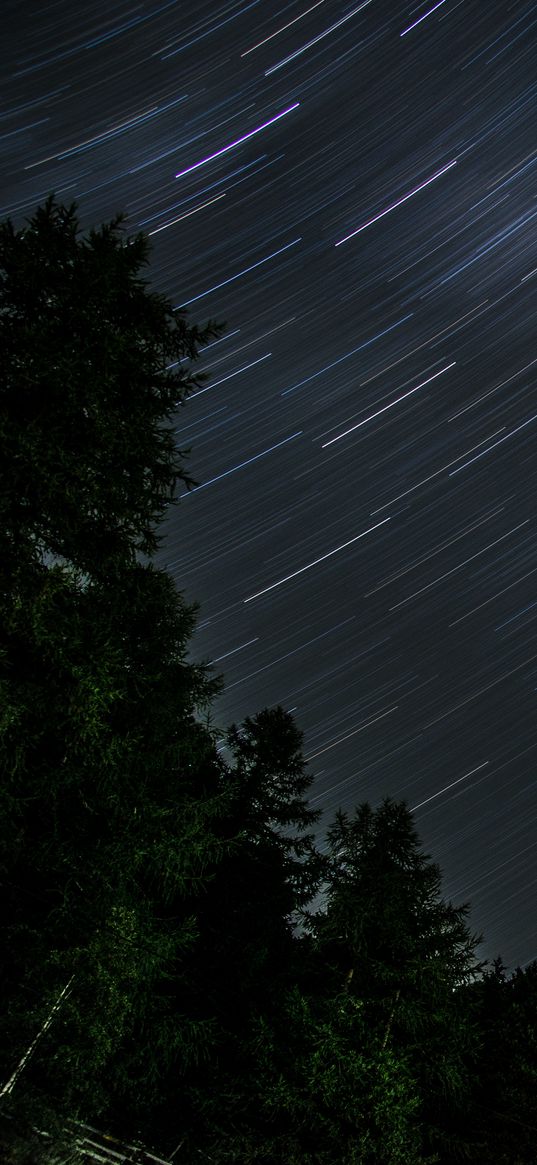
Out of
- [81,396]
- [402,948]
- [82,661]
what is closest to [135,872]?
[82,661]

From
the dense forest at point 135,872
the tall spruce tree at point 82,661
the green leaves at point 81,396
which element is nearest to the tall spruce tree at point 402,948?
the dense forest at point 135,872

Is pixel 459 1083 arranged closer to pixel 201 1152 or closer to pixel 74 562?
pixel 201 1152

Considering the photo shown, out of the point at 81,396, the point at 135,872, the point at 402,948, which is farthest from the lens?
the point at 402,948

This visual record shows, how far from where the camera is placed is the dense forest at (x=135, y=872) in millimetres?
7738

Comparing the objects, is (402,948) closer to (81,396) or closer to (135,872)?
(135,872)

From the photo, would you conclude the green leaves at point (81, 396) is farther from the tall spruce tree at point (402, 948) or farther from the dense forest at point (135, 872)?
the tall spruce tree at point (402, 948)

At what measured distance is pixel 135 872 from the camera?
10289mm

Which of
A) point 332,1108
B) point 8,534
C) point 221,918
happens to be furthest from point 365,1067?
point 8,534

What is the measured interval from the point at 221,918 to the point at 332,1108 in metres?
4.52


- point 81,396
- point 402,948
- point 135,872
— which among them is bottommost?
point 135,872

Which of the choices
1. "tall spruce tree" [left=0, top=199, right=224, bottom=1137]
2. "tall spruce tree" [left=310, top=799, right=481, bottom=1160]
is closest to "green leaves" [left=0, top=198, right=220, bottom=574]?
"tall spruce tree" [left=0, top=199, right=224, bottom=1137]

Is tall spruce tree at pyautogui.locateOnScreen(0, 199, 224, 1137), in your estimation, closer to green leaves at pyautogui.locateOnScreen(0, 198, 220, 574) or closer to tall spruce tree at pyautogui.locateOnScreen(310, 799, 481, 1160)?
green leaves at pyautogui.locateOnScreen(0, 198, 220, 574)

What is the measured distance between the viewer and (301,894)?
1602 centimetres

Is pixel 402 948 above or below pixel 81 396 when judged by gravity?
below
